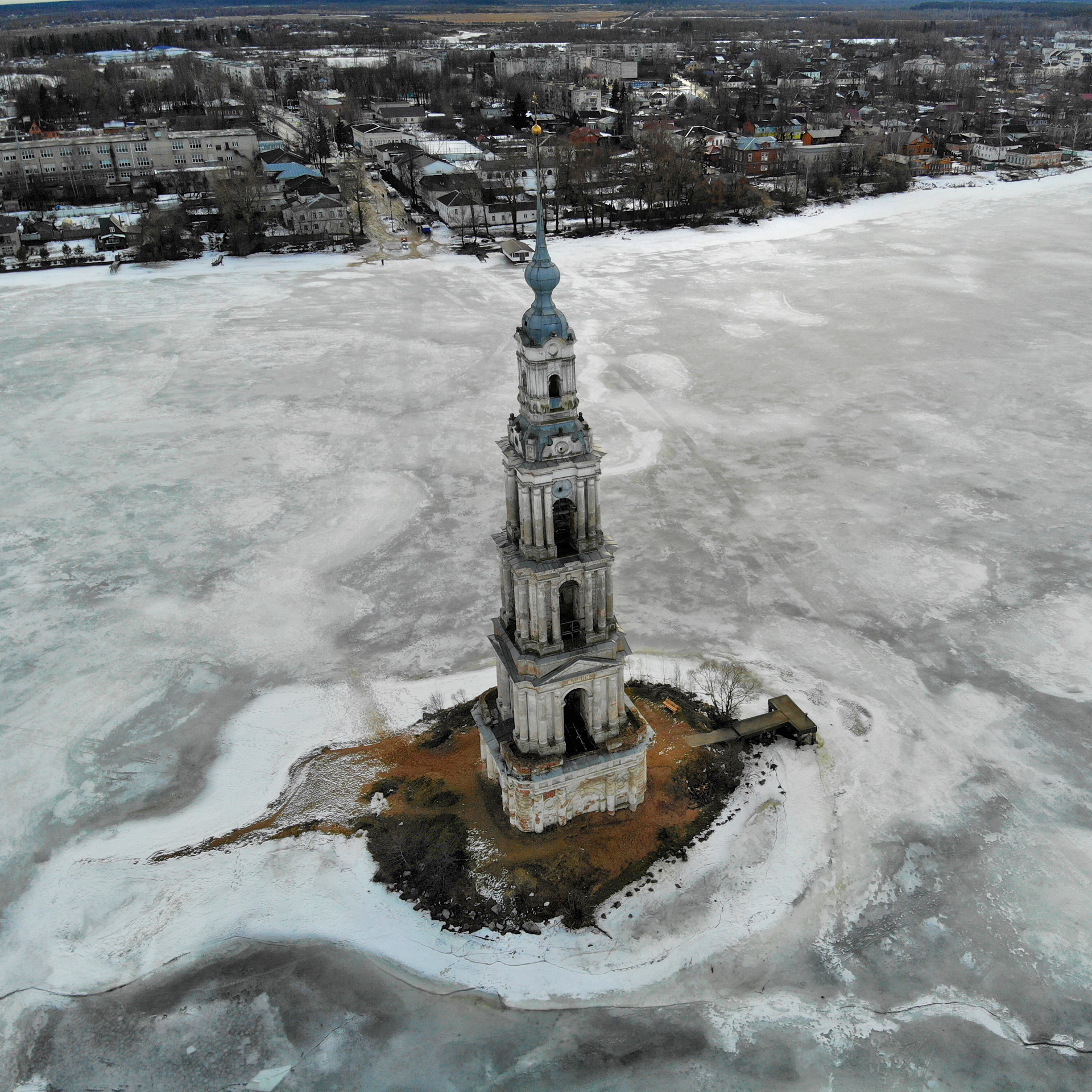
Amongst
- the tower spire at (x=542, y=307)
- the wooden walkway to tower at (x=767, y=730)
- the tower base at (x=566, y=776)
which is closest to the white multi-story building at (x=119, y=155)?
the tower spire at (x=542, y=307)

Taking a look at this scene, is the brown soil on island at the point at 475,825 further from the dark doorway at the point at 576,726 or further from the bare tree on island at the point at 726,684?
the dark doorway at the point at 576,726

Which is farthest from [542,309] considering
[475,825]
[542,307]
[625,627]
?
[625,627]

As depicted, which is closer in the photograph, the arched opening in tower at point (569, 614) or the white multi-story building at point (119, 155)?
the arched opening in tower at point (569, 614)

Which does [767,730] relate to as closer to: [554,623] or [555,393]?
[554,623]

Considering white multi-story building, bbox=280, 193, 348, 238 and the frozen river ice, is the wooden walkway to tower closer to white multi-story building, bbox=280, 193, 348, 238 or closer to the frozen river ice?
the frozen river ice

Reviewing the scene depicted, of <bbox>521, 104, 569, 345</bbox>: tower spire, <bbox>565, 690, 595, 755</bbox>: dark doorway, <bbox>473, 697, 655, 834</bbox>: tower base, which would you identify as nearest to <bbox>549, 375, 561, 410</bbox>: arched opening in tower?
<bbox>521, 104, 569, 345</bbox>: tower spire
